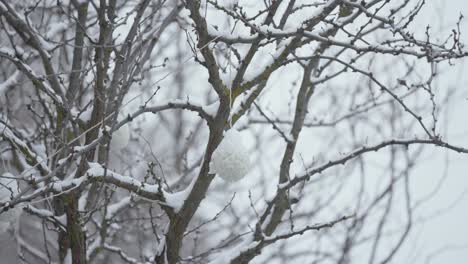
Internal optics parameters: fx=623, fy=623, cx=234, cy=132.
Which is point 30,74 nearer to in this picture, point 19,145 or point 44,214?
point 19,145

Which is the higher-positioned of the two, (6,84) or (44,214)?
(6,84)

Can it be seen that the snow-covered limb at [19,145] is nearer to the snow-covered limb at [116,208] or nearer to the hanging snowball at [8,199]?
the hanging snowball at [8,199]

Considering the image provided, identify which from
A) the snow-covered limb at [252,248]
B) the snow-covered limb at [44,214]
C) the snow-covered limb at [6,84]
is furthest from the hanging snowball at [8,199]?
the snow-covered limb at [252,248]

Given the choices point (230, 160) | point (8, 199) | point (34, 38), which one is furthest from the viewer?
point (34, 38)

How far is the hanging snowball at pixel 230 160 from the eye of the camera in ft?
10.8

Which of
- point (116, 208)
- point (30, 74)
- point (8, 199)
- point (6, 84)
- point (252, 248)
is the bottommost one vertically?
point (252, 248)

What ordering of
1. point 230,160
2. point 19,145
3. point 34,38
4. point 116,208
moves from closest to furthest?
point 230,160, point 19,145, point 34,38, point 116,208

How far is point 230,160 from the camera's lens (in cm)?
329

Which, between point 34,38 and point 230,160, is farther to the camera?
point 34,38

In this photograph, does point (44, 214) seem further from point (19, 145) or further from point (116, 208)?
point (116, 208)

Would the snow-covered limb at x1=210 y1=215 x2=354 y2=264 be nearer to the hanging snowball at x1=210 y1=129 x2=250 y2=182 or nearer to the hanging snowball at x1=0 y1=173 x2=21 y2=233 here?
the hanging snowball at x1=210 y1=129 x2=250 y2=182

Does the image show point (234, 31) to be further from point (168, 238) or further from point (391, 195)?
point (391, 195)

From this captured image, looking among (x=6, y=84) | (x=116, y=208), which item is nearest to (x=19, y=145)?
(x=6, y=84)

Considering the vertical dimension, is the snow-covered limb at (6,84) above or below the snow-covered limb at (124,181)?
above
